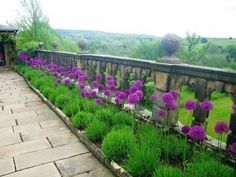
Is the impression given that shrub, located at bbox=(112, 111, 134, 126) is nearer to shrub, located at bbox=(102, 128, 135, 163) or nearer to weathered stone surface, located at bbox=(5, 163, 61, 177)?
shrub, located at bbox=(102, 128, 135, 163)

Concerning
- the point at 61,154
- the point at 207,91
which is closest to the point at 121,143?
A: the point at 61,154

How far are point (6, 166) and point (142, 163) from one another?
1.86m

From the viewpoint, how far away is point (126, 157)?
9.52 feet

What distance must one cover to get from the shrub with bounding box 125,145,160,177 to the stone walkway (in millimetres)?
434

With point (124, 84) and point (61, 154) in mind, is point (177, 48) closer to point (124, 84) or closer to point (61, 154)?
point (124, 84)

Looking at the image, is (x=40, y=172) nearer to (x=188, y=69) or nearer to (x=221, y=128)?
(x=221, y=128)

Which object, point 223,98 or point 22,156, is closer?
point 22,156

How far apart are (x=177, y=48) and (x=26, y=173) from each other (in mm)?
2689

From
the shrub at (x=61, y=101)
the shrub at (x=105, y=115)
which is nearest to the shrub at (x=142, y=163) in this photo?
the shrub at (x=105, y=115)

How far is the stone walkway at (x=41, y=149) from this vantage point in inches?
118

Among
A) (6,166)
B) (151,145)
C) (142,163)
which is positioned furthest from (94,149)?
(6,166)

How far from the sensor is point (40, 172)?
9.76ft

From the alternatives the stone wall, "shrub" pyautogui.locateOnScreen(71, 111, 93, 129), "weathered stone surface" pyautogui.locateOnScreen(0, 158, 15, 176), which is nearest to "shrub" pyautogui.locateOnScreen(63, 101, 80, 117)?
"shrub" pyautogui.locateOnScreen(71, 111, 93, 129)

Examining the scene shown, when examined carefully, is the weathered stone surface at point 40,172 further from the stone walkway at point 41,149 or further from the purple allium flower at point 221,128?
the purple allium flower at point 221,128
